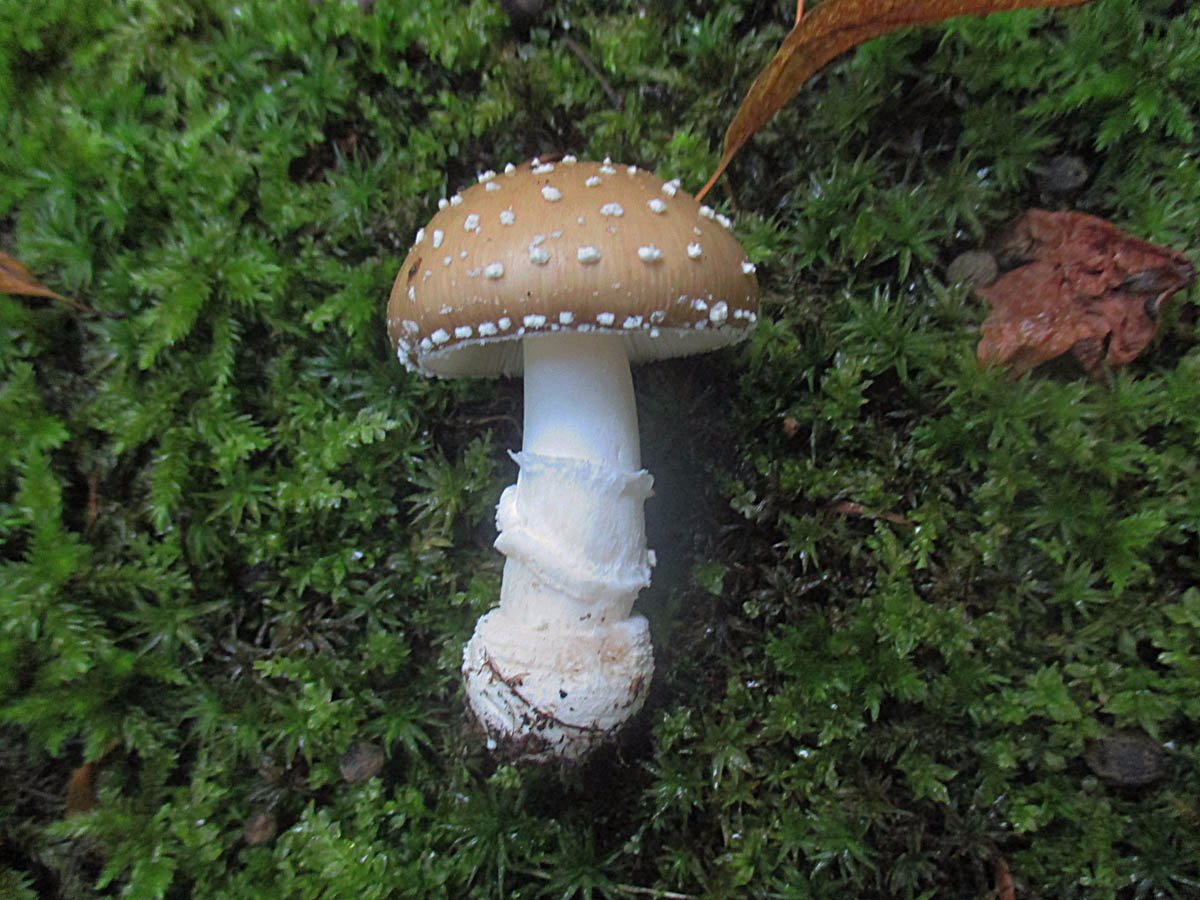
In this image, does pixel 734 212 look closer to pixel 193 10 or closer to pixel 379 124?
pixel 379 124

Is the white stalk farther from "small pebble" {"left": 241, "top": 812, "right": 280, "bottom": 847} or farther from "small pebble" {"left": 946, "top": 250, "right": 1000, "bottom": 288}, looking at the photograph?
"small pebble" {"left": 946, "top": 250, "right": 1000, "bottom": 288}

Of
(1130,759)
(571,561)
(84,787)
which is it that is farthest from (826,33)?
(84,787)

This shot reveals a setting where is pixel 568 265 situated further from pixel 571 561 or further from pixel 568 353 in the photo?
pixel 571 561

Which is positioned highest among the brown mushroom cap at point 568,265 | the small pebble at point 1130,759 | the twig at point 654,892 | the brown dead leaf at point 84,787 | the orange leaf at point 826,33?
the orange leaf at point 826,33

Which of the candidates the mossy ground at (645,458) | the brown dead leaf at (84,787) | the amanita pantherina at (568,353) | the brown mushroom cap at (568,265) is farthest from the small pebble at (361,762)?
the brown mushroom cap at (568,265)

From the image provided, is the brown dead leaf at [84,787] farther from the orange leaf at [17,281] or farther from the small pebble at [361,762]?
the orange leaf at [17,281]

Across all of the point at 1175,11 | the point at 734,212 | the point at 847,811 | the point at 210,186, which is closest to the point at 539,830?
the point at 847,811
